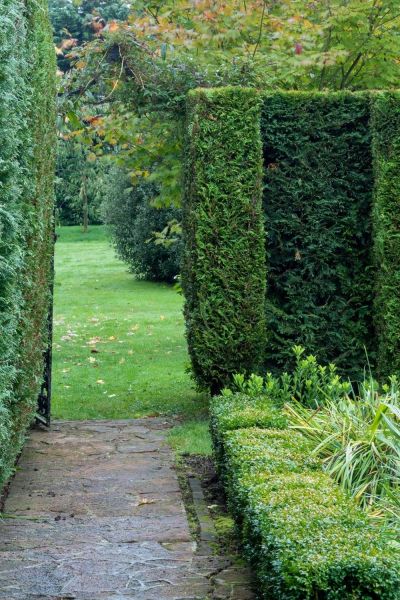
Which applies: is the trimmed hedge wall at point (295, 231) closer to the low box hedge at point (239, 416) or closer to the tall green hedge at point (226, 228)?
the tall green hedge at point (226, 228)

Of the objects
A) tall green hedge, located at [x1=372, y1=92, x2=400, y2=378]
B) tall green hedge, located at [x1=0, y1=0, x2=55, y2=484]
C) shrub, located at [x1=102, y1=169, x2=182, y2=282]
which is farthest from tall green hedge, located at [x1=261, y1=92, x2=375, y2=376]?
shrub, located at [x1=102, y1=169, x2=182, y2=282]

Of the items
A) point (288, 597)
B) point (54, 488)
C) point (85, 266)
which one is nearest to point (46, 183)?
point (54, 488)

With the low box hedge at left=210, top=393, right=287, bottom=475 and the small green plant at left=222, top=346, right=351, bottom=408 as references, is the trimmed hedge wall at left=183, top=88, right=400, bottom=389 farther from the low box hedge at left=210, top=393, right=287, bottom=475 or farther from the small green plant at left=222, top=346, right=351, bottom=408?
the low box hedge at left=210, top=393, right=287, bottom=475

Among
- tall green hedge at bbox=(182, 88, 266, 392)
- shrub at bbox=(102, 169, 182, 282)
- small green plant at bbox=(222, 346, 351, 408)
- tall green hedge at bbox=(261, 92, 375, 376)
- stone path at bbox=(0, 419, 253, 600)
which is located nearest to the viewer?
stone path at bbox=(0, 419, 253, 600)

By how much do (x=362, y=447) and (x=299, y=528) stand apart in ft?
6.11

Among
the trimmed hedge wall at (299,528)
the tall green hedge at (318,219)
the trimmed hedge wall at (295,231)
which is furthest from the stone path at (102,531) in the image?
the tall green hedge at (318,219)

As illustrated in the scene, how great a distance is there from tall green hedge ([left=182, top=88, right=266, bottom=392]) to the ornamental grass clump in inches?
79.4

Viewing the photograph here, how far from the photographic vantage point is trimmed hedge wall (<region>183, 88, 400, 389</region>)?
827cm

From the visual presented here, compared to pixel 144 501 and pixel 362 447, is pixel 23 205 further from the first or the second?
pixel 362 447

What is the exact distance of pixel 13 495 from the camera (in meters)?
6.41

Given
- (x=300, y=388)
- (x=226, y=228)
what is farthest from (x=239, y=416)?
(x=226, y=228)

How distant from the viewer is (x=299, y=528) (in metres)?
3.81

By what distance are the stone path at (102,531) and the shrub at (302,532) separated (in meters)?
0.46

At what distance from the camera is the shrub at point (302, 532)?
3404mm
